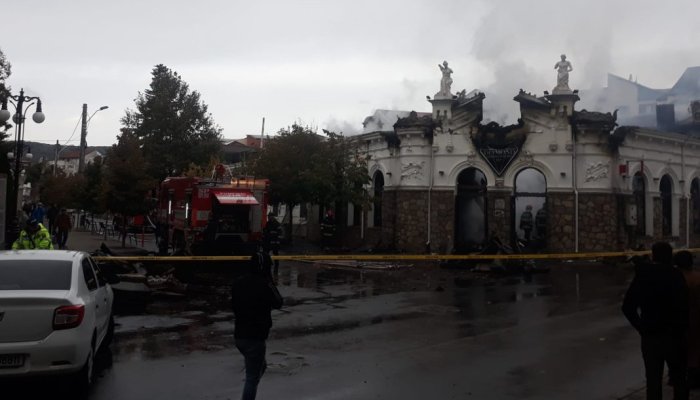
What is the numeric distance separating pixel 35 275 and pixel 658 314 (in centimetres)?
623

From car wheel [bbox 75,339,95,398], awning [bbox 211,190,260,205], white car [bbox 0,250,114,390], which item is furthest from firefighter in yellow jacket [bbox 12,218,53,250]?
awning [bbox 211,190,260,205]

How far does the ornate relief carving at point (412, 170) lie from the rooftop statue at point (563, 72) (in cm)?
635

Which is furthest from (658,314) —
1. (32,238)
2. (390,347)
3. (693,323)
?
(32,238)

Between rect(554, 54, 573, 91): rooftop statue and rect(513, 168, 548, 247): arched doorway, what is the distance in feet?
11.6

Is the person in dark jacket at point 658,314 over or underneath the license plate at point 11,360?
over

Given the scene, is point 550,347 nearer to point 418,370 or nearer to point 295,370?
point 418,370

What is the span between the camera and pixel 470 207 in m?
25.9

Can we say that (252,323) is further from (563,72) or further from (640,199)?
(640,199)

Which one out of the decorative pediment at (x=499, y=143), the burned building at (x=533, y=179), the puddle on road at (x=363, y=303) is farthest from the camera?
the decorative pediment at (x=499, y=143)

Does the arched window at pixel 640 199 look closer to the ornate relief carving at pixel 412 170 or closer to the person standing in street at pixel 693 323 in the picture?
the ornate relief carving at pixel 412 170

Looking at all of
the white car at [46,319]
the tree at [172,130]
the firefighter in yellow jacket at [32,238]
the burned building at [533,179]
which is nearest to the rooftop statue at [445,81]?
the burned building at [533,179]

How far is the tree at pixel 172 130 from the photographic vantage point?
49281mm

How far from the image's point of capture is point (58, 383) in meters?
6.77

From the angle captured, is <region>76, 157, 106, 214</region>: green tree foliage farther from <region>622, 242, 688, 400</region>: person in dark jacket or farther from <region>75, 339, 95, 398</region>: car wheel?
<region>622, 242, 688, 400</region>: person in dark jacket
